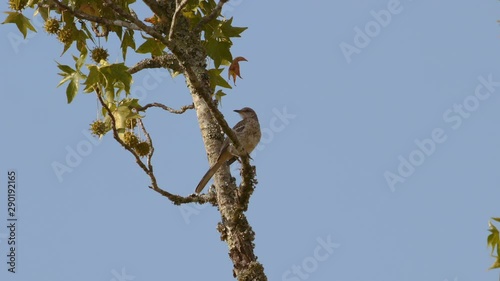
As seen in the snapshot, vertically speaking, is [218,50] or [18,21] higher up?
[18,21]

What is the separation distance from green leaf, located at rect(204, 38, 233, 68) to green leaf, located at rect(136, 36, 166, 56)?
1.17 ft

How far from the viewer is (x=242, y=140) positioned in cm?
768

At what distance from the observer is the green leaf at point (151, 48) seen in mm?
6039

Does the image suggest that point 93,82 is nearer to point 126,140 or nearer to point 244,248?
point 126,140

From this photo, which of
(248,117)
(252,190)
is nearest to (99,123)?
(252,190)

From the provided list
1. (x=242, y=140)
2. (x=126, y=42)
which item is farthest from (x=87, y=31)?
(x=242, y=140)

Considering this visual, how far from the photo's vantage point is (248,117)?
824 centimetres

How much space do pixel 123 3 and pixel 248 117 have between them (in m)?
2.47

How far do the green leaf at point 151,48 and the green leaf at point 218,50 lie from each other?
0.36 metres

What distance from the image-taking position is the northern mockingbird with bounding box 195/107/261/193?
17.9ft

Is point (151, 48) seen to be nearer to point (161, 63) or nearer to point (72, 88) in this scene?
point (161, 63)

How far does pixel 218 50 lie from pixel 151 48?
1.68 ft

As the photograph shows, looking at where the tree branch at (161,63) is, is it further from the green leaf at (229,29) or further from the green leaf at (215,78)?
the green leaf at (229,29)

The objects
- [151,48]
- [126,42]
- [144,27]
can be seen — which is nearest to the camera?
[144,27]
